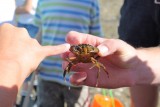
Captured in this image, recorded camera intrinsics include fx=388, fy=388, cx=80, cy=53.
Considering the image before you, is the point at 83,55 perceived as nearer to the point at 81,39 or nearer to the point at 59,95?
the point at 81,39

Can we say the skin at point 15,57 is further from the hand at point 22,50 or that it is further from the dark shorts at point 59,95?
the dark shorts at point 59,95

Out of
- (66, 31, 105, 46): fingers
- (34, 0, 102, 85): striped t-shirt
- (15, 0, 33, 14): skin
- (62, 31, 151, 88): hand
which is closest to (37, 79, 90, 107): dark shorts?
(34, 0, 102, 85): striped t-shirt

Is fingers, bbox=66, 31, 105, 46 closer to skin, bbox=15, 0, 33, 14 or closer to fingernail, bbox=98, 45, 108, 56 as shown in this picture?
fingernail, bbox=98, 45, 108, 56

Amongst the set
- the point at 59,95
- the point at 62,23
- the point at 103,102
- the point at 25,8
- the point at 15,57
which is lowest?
the point at 59,95

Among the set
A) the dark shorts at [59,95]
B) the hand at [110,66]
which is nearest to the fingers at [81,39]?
the hand at [110,66]

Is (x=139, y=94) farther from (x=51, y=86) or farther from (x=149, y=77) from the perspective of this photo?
(x=149, y=77)

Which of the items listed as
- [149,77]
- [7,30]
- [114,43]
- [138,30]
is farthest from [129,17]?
[7,30]

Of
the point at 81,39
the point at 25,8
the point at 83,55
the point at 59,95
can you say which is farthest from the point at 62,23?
the point at 83,55
